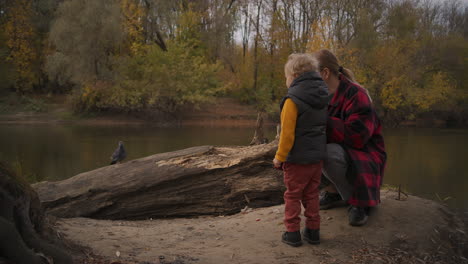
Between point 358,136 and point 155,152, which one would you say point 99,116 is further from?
point 358,136

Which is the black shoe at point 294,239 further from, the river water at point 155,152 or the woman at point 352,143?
the river water at point 155,152

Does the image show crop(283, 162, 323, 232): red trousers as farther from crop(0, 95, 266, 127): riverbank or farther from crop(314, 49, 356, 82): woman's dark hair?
crop(0, 95, 266, 127): riverbank

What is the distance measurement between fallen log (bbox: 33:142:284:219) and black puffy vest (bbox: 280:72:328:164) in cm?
227

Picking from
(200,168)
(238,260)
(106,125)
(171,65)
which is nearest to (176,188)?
(200,168)

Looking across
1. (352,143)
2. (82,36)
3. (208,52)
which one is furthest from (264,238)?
(208,52)

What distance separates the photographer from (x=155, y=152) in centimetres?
1356

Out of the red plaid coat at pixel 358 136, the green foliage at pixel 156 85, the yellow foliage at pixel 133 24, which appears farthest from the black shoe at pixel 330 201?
the yellow foliage at pixel 133 24

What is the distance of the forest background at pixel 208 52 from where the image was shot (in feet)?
80.1

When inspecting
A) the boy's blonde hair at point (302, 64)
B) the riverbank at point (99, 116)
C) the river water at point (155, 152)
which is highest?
the boy's blonde hair at point (302, 64)

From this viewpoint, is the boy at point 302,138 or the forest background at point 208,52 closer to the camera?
the boy at point 302,138

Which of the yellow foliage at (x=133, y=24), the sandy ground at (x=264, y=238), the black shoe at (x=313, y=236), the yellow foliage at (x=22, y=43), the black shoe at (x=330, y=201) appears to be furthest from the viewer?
the yellow foliage at (x=22, y=43)

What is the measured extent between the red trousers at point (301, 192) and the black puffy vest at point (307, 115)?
84 millimetres

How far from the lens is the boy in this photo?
3.27 m

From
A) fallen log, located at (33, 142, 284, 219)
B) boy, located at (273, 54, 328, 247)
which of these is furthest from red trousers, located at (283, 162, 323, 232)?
fallen log, located at (33, 142, 284, 219)
